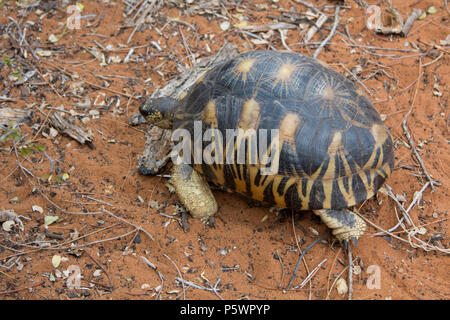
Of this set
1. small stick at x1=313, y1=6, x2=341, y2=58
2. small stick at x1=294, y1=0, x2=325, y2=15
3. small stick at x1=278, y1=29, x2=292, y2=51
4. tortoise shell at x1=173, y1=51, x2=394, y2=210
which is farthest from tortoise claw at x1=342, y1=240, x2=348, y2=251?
small stick at x1=294, y1=0, x2=325, y2=15

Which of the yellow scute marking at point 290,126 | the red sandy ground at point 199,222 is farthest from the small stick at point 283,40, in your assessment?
the yellow scute marking at point 290,126

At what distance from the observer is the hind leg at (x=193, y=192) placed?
3.75 m

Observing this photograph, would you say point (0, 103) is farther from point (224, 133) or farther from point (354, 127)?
point (354, 127)

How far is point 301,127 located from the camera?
10.7 feet

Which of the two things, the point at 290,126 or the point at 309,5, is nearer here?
the point at 290,126

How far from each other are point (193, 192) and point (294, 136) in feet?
3.83

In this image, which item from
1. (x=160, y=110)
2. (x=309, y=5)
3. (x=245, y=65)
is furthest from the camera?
(x=309, y=5)

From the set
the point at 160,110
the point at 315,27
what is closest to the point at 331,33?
the point at 315,27

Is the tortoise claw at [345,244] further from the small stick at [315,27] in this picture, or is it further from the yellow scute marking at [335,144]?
the small stick at [315,27]

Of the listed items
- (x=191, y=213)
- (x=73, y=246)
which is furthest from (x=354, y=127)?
(x=73, y=246)

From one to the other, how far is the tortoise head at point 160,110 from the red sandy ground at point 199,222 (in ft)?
1.53

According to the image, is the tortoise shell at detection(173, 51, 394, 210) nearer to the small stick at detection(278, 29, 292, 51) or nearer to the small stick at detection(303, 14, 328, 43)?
the small stick at detection(278, 29, 292, 51)

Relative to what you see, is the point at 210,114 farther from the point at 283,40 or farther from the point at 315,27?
the point at 315,27

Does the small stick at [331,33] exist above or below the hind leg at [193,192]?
above
